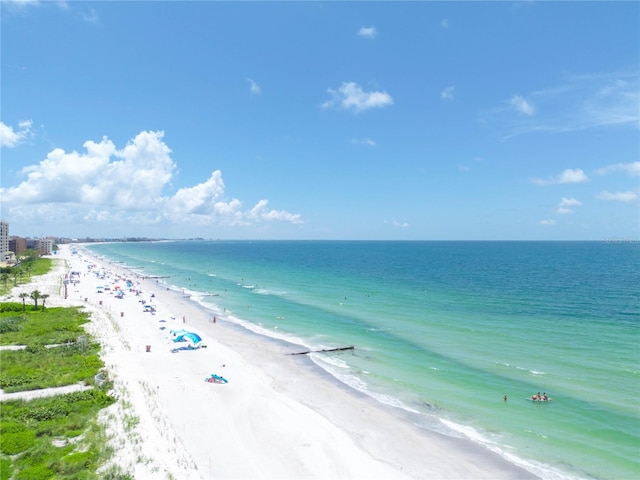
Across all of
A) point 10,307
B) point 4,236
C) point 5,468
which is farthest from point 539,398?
point 4,236

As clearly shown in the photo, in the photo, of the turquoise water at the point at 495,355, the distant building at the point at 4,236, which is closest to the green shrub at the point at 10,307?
the turquoise water at the point at 495,355

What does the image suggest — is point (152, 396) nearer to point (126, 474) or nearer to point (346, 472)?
point (126, 474)

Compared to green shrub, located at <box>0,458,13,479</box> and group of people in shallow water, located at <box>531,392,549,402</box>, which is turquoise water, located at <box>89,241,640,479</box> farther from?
green shrub, located at <box>0,458,13,479</box>

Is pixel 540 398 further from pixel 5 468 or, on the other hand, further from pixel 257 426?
pixel 5 468

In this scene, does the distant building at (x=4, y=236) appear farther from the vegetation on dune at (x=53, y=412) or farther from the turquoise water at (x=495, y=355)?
the vegetation on dune at (x=53, y=412)

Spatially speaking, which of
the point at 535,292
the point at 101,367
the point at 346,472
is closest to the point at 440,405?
the point at 346,472
